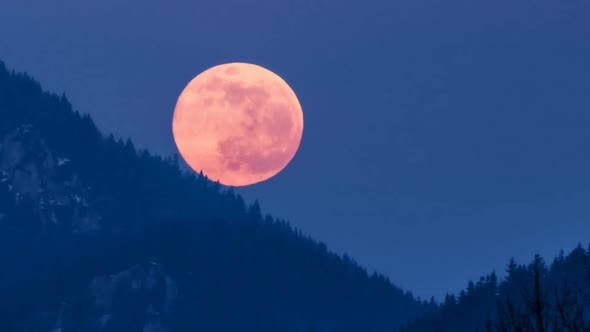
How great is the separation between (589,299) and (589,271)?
0.78 metres

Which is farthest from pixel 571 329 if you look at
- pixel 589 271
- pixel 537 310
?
pixel 589 271

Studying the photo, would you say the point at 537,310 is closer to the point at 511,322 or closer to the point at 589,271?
the point at 511,322

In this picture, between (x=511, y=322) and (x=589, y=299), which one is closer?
(x=511, y=322)

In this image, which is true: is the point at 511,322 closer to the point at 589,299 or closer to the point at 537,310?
the point at 537,310

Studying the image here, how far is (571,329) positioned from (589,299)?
2653mm

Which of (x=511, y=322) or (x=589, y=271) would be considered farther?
(x=589, y=271)

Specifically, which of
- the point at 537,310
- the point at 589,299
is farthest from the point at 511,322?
the point at 589,299

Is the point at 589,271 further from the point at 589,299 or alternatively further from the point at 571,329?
the point at 571,329

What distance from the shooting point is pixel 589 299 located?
30.4 metres

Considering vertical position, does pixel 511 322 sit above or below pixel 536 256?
below

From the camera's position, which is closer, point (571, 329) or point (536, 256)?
point (571, 329)

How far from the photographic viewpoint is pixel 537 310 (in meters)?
28.4

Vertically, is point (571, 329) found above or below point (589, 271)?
below

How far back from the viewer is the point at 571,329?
27.9 meters
